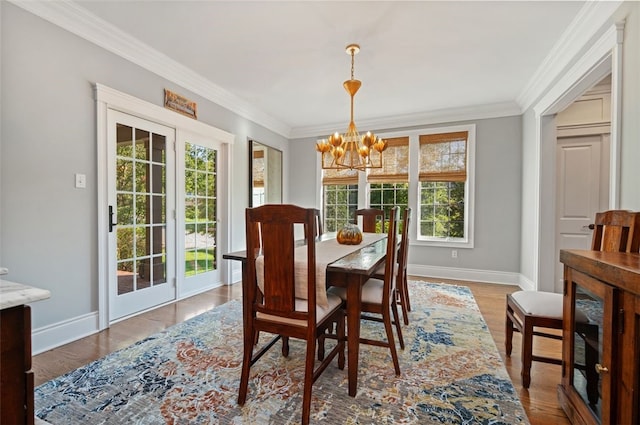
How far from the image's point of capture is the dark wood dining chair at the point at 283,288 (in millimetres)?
1467

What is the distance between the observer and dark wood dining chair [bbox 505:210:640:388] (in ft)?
4.59

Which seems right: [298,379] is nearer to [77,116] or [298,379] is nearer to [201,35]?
[77,116]

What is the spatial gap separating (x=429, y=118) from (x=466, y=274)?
2525mm

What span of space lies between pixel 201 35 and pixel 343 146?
1.66 m

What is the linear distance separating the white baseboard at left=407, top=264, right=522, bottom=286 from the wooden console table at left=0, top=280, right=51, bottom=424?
4649 millimetres

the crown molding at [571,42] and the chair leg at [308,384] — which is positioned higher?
the crown molding at [571,42]

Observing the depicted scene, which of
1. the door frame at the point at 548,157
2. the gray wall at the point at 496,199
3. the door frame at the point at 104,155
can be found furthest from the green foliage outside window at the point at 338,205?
the door frame at the point at 104,155

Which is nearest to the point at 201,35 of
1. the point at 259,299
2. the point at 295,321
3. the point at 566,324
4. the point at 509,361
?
the point at 259,299

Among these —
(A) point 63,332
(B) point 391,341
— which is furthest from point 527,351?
(A) point 63,332

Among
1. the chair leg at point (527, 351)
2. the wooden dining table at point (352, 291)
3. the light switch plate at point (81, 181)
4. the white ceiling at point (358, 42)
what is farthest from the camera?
the light switch plate at point (81, 181)

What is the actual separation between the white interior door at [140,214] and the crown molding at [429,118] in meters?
2.76

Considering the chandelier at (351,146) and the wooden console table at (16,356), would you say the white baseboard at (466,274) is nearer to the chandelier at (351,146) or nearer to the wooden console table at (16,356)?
the chandelier at (351,146)

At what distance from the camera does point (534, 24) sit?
2439mm

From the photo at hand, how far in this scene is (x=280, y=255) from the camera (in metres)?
1.51
